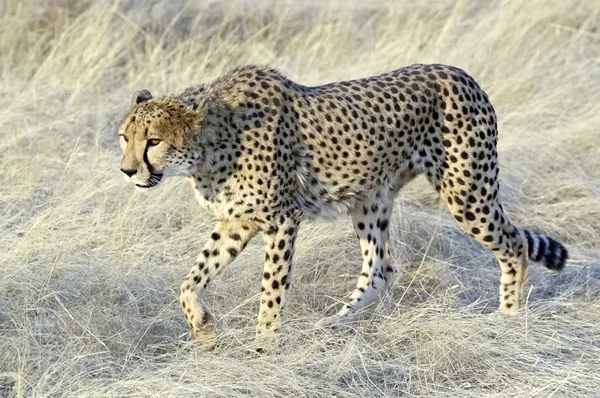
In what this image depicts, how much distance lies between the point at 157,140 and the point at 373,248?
1.30 meters

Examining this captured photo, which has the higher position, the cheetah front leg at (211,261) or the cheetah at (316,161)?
the cheetah at (316,161)

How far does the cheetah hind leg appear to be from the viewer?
5.03 m

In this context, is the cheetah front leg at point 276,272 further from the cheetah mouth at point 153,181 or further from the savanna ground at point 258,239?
the cheetah mouth at point 153,181

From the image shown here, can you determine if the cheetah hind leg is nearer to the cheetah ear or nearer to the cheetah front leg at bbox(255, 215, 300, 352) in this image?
the cheetah front leg at bbox(255, 215, 300, 352)

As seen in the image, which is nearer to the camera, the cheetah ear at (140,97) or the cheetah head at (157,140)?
the cheetah head at (157,140)

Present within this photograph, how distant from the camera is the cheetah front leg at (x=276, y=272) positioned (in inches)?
176

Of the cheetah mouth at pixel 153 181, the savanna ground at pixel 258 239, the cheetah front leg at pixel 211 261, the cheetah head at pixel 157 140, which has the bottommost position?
the savanna ground at pixel 258 239

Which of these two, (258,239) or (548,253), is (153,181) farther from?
(548,253)

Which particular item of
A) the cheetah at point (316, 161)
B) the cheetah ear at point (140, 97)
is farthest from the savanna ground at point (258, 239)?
the cheetah ear at point (140, 97)

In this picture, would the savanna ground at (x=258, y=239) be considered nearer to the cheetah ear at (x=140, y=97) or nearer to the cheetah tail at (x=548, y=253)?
the cheetah tail at (x=548, y=253)

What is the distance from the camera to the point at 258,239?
18.1 ft

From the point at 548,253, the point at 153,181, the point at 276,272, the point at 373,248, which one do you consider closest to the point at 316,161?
the point at 276,272

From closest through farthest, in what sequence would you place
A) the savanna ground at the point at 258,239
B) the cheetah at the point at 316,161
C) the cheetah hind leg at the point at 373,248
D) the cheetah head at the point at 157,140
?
1. the savanna ground at the point at 258,239
2. the cheetah head at the point at 157,140
3. the cheetah at the point at 316,161
4. the cheetah hind leg at the point at 373,248

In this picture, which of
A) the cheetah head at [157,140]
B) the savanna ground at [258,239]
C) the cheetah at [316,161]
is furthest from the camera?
the cheetah at [316,161]
